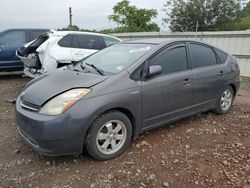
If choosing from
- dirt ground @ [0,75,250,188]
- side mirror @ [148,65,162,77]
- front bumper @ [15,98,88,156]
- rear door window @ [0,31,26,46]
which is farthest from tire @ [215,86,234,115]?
rear door window @ [0,31,26,46]

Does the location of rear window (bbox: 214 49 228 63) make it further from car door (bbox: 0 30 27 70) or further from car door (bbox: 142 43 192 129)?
car door (bbox: 0 30 27 70)

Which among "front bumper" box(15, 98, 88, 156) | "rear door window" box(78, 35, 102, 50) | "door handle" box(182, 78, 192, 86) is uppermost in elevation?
"rear door window" box(78, 35, 102, 50)

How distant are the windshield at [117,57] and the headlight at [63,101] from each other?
0.68 metres

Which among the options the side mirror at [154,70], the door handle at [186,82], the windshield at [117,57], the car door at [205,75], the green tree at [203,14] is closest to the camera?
the side mirror at [154,70]

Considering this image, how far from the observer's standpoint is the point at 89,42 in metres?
8.13

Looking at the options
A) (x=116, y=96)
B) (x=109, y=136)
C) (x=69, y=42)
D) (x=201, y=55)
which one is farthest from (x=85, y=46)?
(x=109, y=136)

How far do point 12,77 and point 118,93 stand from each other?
7.58 m

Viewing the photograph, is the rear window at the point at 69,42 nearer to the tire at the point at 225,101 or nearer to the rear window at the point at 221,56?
the rear window at the point at 221,56

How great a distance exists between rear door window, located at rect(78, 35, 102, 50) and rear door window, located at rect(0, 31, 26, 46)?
108 inches

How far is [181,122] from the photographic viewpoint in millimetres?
4918

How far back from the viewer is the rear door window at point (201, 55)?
15.4 feet

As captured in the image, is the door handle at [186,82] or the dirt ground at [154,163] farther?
the door handle at [186,82]

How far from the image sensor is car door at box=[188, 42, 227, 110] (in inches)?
182

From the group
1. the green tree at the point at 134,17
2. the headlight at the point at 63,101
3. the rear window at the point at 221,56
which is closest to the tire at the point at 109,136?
the headlight at the point at 63,101
